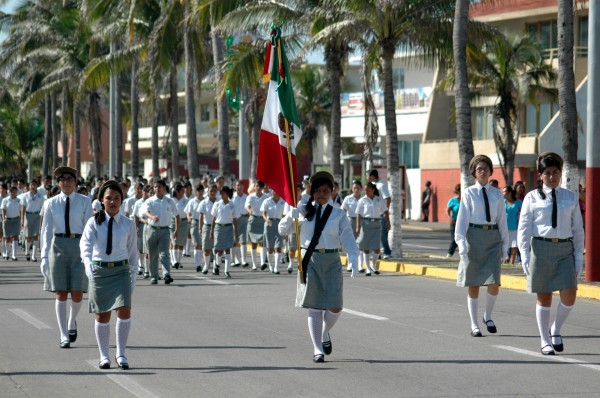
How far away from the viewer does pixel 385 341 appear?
11688mm

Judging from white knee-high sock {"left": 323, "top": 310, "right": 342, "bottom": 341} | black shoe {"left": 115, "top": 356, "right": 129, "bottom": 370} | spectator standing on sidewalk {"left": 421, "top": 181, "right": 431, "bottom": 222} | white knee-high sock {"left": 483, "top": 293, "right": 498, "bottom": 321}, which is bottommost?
spectator standing on sidewalk {"left": 421, "top": 181, "right": 431, "bottom": 222}

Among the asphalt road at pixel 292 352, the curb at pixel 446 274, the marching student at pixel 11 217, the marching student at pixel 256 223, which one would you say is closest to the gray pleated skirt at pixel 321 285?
the asphalt road at pixel 292 352

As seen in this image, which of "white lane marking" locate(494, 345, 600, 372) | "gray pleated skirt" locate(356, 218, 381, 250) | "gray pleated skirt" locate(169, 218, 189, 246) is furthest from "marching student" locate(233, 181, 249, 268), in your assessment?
"white lane marking" locate(494, 345, 600, 372)

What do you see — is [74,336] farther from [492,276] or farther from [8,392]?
[492,276]

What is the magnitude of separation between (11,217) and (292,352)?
1793 cm

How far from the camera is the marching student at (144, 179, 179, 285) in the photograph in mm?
19188

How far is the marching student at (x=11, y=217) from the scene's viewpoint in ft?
89.0

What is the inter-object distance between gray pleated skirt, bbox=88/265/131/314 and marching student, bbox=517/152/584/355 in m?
3.95

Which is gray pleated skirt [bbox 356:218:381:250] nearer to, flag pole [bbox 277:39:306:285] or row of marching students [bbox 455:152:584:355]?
row of marching students [bbox 455:152:584:355]

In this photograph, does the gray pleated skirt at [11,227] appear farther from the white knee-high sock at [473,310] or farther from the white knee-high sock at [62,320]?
the white knee-high sock at [473,310]

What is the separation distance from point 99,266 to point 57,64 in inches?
1871

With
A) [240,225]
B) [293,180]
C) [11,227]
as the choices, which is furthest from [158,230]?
[11,227]

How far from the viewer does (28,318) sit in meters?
13.8

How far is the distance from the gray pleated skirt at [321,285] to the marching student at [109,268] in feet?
5.25
